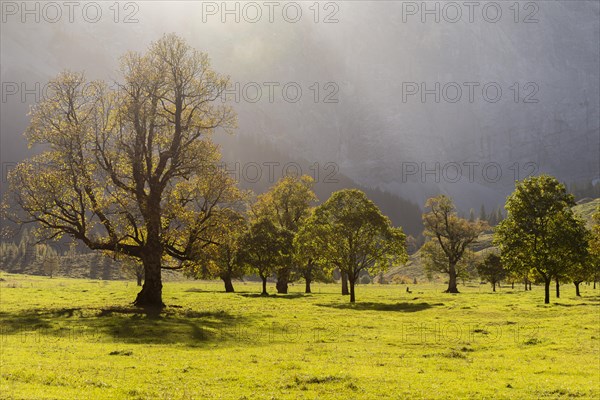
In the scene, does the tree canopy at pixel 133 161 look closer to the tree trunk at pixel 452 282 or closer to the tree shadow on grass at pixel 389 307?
the tree shadow on grass at pixel 389 307

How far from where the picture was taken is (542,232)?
67.3 metres

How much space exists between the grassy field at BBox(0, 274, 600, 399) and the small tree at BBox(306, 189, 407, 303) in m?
19.6

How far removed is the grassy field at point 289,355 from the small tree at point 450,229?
195 ft

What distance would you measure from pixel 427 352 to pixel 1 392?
22.4m

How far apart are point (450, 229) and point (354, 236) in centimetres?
4884

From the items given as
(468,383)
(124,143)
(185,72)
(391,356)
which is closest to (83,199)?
(124,143)

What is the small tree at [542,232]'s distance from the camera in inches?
2589

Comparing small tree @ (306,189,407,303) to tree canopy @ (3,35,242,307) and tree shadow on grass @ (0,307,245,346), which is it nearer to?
tree canopy @ (3,35,242,307)

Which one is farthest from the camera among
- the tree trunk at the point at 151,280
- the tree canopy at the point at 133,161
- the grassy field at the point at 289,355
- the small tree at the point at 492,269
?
the small tree at the point at 492,269

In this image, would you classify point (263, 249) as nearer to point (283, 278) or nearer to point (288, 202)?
point (283, 278)

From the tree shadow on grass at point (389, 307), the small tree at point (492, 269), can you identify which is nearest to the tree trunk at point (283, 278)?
the tree shadow on grass at point (389, 307)

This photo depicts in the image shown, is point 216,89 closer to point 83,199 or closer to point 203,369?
point 83,199

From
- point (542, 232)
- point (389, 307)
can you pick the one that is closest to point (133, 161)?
point (389, 307)

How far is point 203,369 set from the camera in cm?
2278
